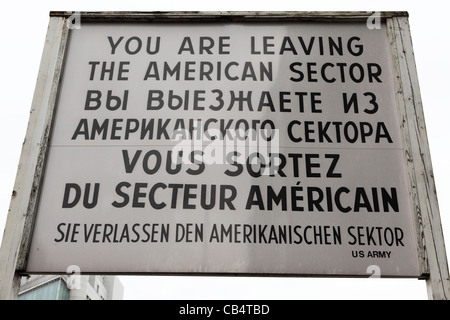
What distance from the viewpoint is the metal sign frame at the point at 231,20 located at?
264 centimetres

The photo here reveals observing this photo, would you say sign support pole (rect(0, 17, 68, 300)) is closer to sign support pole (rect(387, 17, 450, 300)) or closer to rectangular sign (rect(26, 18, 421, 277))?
rectangular sign (rect(26, 18, 421, 277))

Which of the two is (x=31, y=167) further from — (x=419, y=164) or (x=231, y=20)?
(x=419, y=164)

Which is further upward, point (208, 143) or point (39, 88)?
point (39, 88)

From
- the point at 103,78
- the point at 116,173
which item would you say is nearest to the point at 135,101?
the point at 103,78

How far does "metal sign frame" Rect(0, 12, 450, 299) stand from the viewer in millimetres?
2644

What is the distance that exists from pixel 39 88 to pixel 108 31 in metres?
0.76

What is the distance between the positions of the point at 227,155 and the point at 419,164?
1276 mm

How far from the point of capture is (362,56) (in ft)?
11.1

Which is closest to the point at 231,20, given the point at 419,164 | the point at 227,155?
the point at 227,155

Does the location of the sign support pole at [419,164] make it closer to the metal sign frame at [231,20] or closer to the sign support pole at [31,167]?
the metal sign frame at [231,20]

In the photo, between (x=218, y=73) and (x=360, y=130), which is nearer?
(x=360, y=130)

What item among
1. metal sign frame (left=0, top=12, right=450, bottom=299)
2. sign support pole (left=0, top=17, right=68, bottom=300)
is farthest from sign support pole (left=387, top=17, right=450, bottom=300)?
sign support pole (left=0, top=17, right=68, bottom=300)

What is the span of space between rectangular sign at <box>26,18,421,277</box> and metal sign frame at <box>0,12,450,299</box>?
2.3 inches

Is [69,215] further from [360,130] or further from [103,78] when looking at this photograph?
[360,130]
